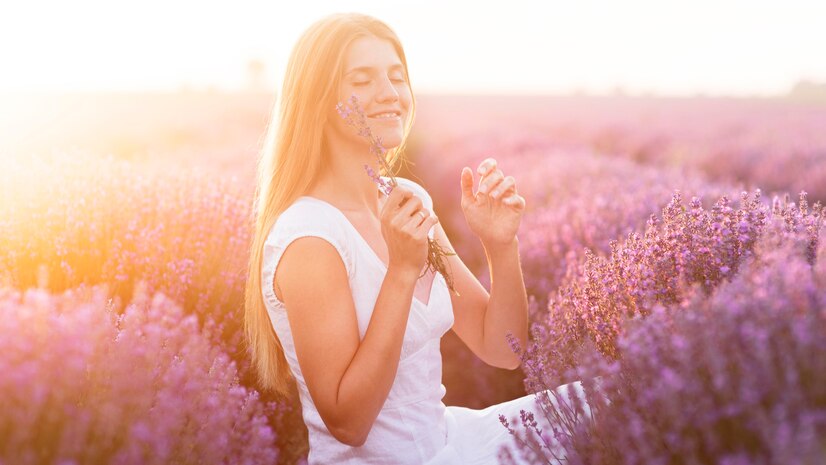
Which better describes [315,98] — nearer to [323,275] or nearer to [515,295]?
[323,275]

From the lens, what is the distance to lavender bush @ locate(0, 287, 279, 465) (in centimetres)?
153

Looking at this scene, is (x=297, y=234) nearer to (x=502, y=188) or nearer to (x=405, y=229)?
(x=405, y=229)

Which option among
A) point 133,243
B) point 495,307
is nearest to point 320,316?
point 495,307

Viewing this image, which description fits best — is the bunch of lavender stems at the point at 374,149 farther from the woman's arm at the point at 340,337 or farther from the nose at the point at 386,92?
the woman's arm at the point at 340,337

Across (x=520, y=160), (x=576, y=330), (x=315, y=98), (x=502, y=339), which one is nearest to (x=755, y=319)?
(x=576, y=330)

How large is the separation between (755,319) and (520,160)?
801 cm

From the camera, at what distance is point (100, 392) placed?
1.68 m

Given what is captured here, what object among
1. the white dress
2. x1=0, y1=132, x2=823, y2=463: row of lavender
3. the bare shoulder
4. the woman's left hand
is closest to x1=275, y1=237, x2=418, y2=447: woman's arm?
the bare shoulder

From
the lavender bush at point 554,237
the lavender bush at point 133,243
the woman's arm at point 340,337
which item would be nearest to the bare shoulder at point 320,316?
the woman's arm at point 340,337

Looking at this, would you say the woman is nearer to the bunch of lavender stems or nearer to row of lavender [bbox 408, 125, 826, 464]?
the bunch of lavender stems

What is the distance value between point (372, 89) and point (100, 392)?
4.00 ft

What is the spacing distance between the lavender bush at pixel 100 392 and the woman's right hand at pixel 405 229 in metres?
0.58

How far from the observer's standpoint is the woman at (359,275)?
6.68 ft

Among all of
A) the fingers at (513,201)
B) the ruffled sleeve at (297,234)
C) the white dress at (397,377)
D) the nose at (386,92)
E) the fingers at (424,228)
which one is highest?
A: the nose at (386,92)
